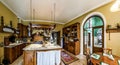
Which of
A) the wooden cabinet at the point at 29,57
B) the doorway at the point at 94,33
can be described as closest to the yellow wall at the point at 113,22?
the doorway at the point at 94,33

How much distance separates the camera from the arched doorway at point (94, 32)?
16.8 ft

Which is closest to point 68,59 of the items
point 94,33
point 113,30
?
point 94,33

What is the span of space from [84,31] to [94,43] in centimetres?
143

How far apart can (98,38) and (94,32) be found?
55 cm

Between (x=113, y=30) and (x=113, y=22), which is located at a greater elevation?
(x=113, y=22)

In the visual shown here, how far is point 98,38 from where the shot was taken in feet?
17.7

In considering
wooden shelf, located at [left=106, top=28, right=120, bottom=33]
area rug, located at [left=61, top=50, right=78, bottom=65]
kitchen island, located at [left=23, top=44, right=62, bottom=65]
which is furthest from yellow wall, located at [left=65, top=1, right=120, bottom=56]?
kitchen island, located at [left=23, top=44, right=62, bottom=65]

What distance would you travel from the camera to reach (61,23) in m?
10.6

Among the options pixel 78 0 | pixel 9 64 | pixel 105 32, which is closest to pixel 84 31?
pixel 105 32

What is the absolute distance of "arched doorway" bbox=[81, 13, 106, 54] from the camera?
16.8 ft

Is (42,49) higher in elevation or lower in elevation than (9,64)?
higher

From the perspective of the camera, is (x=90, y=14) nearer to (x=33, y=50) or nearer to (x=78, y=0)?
(x=78, y=0)

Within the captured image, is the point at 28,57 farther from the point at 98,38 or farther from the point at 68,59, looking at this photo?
the point at 98,38

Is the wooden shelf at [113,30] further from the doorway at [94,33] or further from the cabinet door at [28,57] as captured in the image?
the cabinet door at [28,57]
